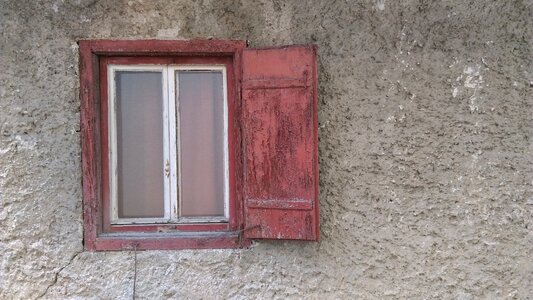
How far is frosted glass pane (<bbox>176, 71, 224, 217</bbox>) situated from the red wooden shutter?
0.24m

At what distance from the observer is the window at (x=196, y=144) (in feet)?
8.04

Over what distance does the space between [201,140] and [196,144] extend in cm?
3

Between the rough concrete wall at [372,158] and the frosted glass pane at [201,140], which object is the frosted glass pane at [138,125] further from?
the rough concrete wall at [372,158]

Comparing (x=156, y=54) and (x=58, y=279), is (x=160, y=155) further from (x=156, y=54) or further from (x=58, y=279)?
(x=58, y=279)

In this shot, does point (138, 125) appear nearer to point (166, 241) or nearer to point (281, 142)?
point (166, 241)

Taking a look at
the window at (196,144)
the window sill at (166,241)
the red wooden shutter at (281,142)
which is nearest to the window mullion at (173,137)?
the window at (196,144)

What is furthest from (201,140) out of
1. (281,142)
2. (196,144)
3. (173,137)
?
(281,142)

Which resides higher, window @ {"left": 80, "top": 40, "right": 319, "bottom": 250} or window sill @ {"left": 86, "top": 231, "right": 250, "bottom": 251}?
window @ {"left": 80, "top": 40, "right": 319, "bottom": 250}

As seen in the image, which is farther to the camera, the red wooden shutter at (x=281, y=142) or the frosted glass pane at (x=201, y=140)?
the frosted glass pane at (x=201, y=140)

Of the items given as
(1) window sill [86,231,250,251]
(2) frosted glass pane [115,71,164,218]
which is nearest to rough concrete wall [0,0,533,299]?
(1) window sill [86,231,250,251]

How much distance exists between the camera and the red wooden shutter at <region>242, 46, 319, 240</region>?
2.44m

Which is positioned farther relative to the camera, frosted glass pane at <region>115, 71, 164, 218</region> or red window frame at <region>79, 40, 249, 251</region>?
frosted glass pane at <region>115, 71, 164, 218</region>

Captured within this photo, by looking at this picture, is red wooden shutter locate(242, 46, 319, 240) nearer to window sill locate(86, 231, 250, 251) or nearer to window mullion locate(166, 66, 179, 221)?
window sill locate(86, 231, 250, 251)

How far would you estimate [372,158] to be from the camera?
2533 mm
